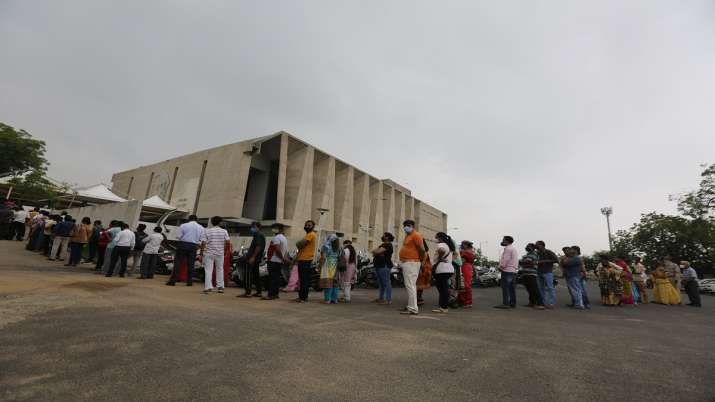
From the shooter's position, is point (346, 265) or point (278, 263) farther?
point (346, 265)

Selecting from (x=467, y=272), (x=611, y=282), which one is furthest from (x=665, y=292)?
(x=467, y=272)

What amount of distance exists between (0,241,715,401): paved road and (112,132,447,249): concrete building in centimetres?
2267

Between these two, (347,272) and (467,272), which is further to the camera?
(467,272)

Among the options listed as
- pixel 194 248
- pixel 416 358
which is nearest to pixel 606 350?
pixel 416 358

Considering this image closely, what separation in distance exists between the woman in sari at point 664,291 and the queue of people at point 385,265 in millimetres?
28

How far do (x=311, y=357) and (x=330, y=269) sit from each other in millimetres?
4259

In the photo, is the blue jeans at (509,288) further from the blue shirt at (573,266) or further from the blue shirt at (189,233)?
the blue shirt at (189,233)

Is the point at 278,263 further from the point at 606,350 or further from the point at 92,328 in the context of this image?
the point at 606,350

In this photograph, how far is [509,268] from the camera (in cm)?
788

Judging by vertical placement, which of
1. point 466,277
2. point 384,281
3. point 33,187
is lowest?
point 384,281

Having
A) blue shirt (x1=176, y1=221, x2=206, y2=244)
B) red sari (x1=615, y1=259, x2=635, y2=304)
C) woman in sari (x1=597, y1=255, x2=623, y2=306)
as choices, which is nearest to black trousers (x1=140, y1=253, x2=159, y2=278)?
blue shirt (x1=176, y1=221, x2=206, y2=244)

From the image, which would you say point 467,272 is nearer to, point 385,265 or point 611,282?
point 385,265

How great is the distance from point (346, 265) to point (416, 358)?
4705 millimetres

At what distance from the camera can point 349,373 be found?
8.42 ft
